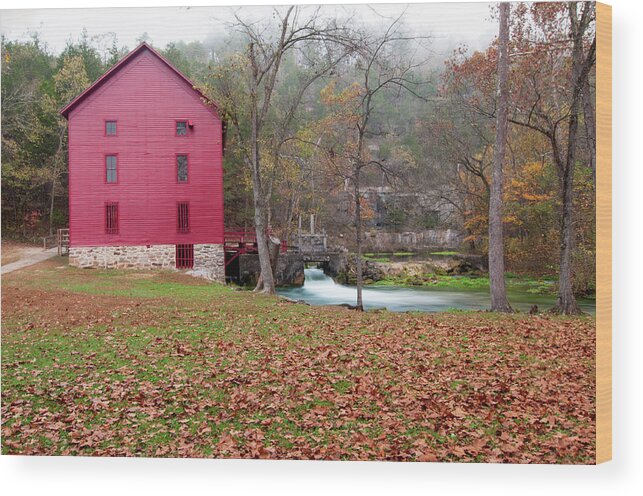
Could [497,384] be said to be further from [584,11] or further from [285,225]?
[285,225]

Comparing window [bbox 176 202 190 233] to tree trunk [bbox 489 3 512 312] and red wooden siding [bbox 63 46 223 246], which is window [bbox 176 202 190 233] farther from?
tree trunk [bbox 489 3 512 312]

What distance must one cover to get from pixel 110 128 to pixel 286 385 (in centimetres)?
575

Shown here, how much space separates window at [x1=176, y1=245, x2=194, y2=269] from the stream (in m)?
2.25

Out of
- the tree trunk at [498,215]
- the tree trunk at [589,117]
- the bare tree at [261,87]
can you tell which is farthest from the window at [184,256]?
the tree trunk at [589,117]

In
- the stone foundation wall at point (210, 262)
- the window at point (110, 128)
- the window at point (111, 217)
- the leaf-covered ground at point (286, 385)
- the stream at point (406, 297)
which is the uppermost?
the window at point (110, 128)

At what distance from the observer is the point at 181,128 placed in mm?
10531

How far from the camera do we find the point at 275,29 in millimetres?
8172

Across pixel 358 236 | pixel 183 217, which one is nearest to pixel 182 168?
pixel 183 217

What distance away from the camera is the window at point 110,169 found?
30.8ft

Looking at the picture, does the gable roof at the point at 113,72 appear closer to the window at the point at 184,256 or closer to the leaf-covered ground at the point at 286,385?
the leaf-covered ground at the point at 286,385

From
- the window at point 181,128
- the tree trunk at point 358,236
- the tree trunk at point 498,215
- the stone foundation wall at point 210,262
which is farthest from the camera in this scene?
the stone foundation wall at point 210,262

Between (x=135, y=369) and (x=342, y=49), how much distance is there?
17.0 feet

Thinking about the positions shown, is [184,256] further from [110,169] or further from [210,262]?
[110,169]

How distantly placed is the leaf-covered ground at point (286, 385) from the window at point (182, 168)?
2.71m
